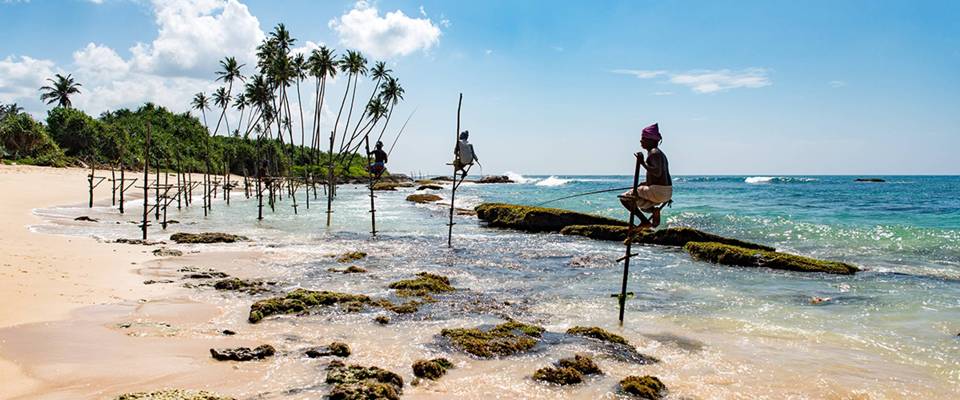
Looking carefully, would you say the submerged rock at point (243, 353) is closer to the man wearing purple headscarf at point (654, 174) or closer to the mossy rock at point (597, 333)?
the mossy rock at point (597, 333)

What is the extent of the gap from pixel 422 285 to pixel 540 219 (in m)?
12.8

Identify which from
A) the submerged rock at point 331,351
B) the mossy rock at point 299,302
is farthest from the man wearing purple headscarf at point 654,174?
the mossy rock at point 299,302

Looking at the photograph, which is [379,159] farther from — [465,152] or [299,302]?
[299,302]

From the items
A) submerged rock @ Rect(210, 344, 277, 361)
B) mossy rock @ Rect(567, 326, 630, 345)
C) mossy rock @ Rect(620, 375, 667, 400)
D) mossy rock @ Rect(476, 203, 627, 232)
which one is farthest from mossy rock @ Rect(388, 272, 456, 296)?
mossy rock @ Rect(476, 203, 627, 232)

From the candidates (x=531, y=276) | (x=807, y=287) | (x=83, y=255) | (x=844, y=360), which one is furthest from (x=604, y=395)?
(x=83, y=255)

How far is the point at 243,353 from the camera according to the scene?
6.47 metres

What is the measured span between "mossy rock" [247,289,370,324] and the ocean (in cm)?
43

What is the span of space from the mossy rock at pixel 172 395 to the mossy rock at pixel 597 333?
4760mm

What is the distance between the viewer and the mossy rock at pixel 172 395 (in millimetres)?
4852

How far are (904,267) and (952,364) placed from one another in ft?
29.9

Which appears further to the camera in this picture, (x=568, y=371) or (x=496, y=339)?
(x=496, y=339)

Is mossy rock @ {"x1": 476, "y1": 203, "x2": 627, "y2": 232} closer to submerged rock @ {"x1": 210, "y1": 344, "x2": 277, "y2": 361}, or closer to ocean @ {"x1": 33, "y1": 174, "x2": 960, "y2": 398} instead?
ocean @ {"x1": 33, "y1": 174, "x2": 960, "y2": 398}

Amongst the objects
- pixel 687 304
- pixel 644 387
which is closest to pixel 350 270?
pixel 687 304

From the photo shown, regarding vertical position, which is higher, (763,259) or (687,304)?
(763,259)
